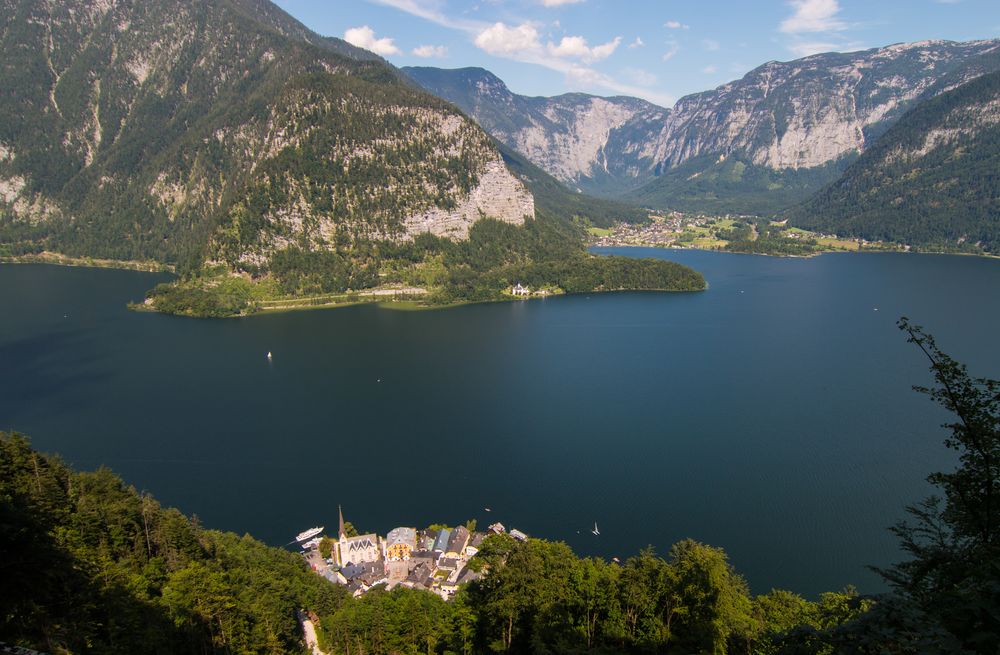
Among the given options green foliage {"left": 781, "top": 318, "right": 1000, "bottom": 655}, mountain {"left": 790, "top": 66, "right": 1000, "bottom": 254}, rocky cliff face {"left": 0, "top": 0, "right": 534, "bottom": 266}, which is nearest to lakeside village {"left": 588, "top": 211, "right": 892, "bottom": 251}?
mountain {"left": 790, "top": 66, "right": 1000, "bottom": 254}

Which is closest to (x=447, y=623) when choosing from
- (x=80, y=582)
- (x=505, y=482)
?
(x=80, y=582)

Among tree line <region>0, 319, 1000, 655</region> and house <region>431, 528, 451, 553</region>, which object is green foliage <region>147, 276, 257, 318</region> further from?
house <region>431, 528, 451, 553</region>

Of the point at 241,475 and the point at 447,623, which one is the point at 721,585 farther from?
the point at 241,475

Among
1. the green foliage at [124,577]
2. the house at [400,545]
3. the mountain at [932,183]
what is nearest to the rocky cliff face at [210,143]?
the house at [400,545]

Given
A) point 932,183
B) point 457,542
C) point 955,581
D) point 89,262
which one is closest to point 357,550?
point 457,542

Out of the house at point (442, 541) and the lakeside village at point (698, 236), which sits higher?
the lakeside village at point (698, 236)

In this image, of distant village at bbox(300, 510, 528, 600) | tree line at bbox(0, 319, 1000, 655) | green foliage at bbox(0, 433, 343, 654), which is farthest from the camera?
distant village at bbox(300, 510, 528, 600)

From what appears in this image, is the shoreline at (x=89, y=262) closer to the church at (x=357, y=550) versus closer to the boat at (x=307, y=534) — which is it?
the boat at (x=307, y=534)
